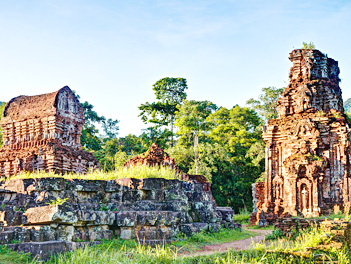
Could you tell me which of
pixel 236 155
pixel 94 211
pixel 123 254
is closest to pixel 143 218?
pixel 94 211

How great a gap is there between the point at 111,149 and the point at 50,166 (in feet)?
41.7

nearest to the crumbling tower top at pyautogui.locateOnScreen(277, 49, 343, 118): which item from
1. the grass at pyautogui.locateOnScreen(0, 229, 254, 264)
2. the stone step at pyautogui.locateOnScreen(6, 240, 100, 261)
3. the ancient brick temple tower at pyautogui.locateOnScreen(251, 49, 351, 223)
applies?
the ancient brick temple tower at pyautogui.locateOnScreen(251, 49, 351, 223)

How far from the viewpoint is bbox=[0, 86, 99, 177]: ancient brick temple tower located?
13727 mm

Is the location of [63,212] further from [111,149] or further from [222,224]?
[111,149]

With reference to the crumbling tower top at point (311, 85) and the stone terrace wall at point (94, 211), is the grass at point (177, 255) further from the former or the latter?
the crumbling tower top at point (311, 85)

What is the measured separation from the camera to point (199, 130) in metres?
29.2

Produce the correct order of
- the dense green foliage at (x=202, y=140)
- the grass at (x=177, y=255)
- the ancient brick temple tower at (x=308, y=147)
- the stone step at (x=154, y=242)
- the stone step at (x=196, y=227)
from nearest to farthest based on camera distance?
the grass at (x=177, y=255), the stone step at (x=154, y=242), the stone step at (x=196, y=227), the ancient brick temple tower at (x=308, y=147), the dense green foliage at (x=202, y=140)

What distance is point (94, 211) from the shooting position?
870cm

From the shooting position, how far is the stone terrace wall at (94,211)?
7.41m

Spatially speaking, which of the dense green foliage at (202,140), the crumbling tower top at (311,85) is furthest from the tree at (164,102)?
the crumbling tower top at (311,85)

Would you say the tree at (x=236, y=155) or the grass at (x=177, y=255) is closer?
the grass at (x=177, y=255)

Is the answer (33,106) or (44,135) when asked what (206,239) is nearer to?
(44,135)

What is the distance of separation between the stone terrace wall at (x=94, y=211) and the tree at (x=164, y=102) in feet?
68.2

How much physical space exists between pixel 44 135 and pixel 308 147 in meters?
11.0
